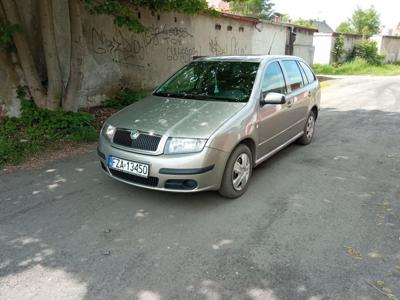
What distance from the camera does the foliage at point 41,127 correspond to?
5918 millimetres

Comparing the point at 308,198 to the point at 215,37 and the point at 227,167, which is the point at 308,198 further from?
the point at 215,37

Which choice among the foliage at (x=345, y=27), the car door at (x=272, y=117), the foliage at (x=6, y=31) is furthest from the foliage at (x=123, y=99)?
the foliage at (x=345, y=27)

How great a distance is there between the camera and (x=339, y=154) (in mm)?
5961

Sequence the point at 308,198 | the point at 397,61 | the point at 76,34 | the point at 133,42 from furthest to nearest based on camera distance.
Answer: the point at 397,61 < the point at 133,42 < the point at 76,34 < the point at 308,198

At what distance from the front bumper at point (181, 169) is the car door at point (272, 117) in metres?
0.95

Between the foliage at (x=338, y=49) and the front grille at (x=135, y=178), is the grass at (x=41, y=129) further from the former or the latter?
the foliage at (x=338, y=49)

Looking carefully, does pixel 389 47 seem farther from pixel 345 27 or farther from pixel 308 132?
pixel 345 27

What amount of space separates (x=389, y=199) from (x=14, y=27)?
20.4ft

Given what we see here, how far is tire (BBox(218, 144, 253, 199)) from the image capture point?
3.94 meters

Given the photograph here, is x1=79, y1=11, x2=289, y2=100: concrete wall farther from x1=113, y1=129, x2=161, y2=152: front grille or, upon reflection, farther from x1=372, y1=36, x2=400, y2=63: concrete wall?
x1=372, y1=36, x2=400, y2=63: concrete wall

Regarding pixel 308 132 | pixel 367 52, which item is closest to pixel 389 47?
pixel 367 52

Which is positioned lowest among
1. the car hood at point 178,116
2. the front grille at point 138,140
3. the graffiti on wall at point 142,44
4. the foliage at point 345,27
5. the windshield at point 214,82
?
the front grille at point 138,140

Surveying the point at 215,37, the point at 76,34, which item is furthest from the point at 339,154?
the point at 215,37

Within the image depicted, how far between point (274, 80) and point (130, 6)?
204 inches
